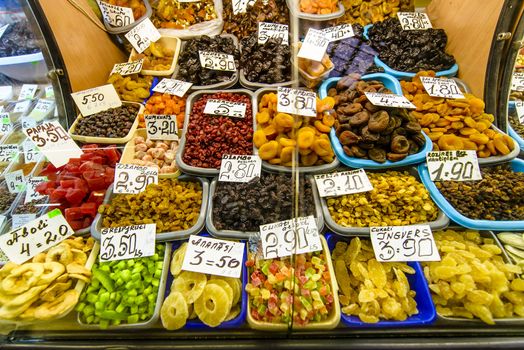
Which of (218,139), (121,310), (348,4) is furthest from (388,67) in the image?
(121,310)

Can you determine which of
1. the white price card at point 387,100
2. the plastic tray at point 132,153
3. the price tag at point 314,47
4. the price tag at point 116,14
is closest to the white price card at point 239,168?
the plastic tray at point 132,153

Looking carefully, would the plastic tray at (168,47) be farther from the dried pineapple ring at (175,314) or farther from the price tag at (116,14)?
the dried pineapple ring at (175,314)

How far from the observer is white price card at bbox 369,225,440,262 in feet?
4.59

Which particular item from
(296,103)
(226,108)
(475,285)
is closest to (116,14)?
(226,108)

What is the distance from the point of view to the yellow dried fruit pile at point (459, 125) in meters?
1.75

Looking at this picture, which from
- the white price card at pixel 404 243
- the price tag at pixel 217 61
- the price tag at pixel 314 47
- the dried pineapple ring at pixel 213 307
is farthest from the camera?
the price tag at pixel 217 61

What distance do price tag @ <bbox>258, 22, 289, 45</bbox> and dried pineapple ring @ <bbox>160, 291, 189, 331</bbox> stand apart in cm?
195

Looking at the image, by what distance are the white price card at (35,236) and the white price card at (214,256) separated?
64cm

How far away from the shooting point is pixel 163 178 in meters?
1.78

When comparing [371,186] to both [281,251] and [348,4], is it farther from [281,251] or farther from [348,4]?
[348,4]

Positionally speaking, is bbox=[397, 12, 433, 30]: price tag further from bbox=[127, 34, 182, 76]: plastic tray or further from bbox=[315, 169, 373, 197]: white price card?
bbox=[127, 34, 182, 76]: plastic tray

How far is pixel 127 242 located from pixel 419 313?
1.31 m

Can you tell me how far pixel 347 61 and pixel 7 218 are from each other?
7.40 feet

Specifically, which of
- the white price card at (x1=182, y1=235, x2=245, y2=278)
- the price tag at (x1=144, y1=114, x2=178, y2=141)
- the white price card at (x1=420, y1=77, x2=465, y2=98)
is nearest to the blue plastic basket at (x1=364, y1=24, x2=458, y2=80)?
the white price card at (x1=420, y1=77, x2=465, y2=98)
